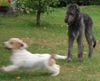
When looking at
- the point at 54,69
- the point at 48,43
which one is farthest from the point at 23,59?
the point at 48,43

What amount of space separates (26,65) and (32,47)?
4.79 metres

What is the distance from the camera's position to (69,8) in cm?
1063

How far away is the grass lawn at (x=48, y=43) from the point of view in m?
9.41

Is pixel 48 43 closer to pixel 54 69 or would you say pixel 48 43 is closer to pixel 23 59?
pixel 54 69

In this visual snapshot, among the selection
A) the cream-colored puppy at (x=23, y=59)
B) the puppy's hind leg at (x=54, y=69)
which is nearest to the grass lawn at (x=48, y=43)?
the puppy's hind leg at (x=54, y=69)

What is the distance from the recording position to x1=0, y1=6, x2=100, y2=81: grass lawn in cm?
941

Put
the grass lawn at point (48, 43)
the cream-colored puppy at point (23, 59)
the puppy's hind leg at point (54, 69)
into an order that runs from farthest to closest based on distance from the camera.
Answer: the grass lawn at point (48, 43), the puppy's hind leg at point (54, 69), the cream-colored puppy at point (23, 59)

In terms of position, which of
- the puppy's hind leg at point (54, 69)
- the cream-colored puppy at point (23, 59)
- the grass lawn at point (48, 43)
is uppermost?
the cream-colored puppy at point (23, 59)

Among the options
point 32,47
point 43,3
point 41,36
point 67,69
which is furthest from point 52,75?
point 43,3

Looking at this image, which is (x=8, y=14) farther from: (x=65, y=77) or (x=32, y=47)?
(x=65, y=77)

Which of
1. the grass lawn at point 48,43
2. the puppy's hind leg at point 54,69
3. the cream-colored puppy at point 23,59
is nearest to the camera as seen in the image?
the cream-colored puppy at point 23,59

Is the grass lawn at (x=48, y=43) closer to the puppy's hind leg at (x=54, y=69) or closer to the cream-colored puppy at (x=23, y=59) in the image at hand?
the puppy's hind leg at (x=54, y=69)

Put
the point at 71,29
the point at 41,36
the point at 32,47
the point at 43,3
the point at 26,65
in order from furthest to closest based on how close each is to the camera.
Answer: the point at 43,3 → the point at 41,36 → the point at 32,47 → the point at 71,29 → the point at 26,65

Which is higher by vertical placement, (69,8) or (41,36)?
(69,8)
